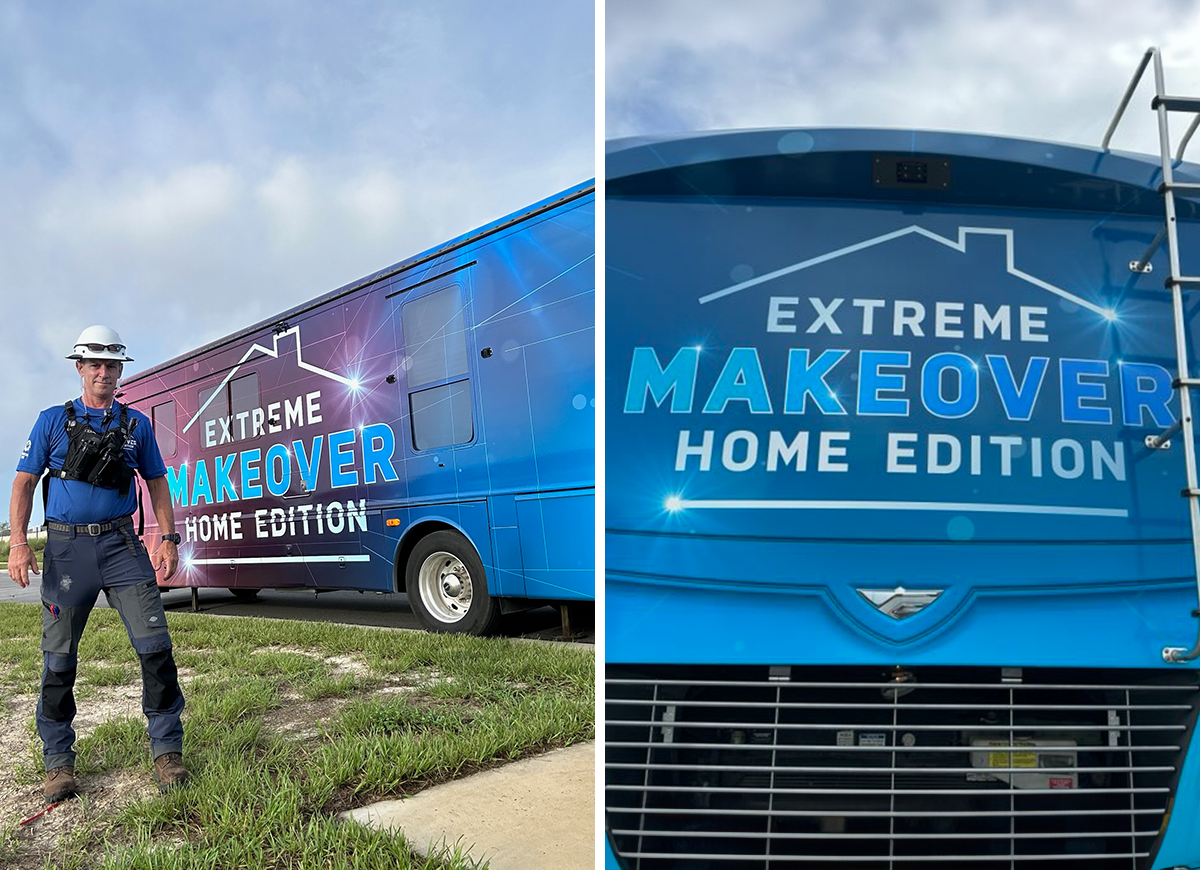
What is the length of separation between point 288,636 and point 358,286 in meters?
2.96

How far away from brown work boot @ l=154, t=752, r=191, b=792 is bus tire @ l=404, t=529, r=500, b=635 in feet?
10.2

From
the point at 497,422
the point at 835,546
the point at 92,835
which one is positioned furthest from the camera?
the point at 497,422

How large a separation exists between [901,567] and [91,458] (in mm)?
3669

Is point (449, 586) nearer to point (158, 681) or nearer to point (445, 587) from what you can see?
point (445, 587)

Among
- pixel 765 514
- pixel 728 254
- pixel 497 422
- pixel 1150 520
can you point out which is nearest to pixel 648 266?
pixel 728 254

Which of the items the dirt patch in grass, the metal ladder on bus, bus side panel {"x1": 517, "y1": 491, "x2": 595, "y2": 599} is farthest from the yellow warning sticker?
bus side panel {"x1": 517, "y1": 491, "x2": 595, "y2": 599}

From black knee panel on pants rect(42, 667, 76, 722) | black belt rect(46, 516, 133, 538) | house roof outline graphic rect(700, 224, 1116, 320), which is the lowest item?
black knee panel on pants rect(42, 667, 76, 722)

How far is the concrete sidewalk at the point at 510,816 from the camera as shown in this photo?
300cm

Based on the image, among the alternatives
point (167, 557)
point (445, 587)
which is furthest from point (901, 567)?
point (445, 587)

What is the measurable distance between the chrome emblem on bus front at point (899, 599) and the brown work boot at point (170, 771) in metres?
3.17

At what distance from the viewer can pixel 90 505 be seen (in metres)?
4.00

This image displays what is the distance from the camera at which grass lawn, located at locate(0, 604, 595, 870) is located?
3100 millimetres

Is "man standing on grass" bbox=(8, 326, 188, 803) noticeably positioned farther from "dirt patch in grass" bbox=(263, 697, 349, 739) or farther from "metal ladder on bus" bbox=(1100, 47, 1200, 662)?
"metal ladder on bus" bbox=(1100, 47, 1200, 662)

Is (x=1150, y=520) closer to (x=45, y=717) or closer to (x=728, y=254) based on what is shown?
(x=728, y=254)
